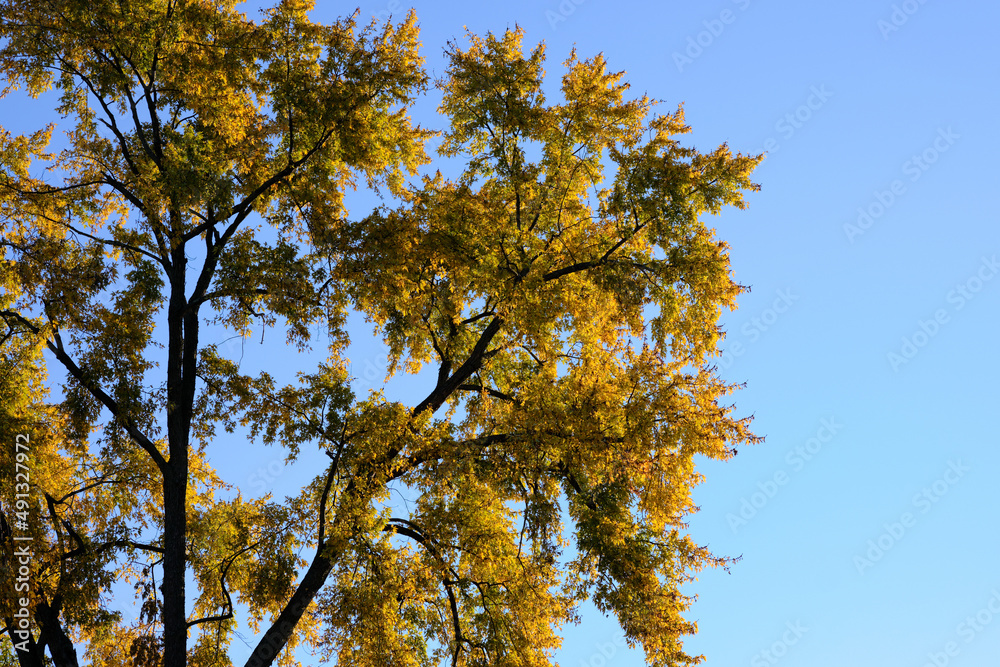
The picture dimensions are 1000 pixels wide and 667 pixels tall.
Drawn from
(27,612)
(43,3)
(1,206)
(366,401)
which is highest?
(43,3)

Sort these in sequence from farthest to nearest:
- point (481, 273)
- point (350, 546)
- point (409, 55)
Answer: point (409, 55) → point (481, 273) → point (350, 546)

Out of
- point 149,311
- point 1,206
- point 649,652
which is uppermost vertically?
point 1,206

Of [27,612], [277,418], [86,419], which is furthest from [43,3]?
[27,612]

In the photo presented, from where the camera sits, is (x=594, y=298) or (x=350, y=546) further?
(x=594, y=298)

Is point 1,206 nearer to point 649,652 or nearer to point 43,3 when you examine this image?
point 43,3

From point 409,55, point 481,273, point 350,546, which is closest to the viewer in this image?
point 350,546

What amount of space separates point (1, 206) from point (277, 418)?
5110 millimetres

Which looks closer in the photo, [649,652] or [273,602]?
[649,652]

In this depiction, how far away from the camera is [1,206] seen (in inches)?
478

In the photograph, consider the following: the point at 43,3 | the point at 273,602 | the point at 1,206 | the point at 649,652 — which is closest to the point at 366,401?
the point at 273,602

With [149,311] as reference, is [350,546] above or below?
below

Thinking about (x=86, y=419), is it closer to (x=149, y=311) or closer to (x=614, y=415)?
(x=149, y=311)

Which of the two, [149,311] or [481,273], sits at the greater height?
[149,311]

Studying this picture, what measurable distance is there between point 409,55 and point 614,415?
6207 mm
